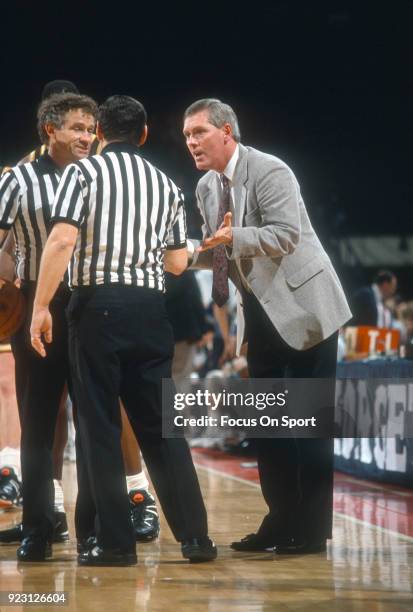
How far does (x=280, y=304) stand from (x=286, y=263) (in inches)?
5.9

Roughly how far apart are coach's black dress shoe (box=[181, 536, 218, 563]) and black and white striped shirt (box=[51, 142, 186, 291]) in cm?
83

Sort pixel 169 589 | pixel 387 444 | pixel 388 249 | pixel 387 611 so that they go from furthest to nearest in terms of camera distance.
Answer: pixel 388 249 < pixel 387 444 < pixel 169 589 < pixel 387 611

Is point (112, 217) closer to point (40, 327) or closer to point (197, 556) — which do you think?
point (40, 327)

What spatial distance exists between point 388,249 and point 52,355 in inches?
625

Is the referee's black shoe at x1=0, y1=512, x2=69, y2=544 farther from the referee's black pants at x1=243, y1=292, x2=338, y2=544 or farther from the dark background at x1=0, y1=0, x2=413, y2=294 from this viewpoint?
the dark background at x1=0, y1=0, x2=413, y2=294

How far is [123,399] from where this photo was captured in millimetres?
3496

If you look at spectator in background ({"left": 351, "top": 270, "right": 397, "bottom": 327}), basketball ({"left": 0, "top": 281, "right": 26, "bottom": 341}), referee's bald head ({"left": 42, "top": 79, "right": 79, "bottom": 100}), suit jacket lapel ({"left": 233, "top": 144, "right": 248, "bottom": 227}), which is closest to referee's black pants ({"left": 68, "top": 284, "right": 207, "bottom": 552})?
basketball ({"left": 0, "top": 281, "right": 26, "bottom": 341})

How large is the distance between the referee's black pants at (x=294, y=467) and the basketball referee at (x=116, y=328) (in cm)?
39

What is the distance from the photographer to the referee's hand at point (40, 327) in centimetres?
333

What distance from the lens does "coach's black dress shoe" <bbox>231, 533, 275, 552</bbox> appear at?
374cm

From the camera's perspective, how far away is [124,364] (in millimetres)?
3453

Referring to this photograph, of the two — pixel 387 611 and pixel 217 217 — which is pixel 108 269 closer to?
pixel 217 217

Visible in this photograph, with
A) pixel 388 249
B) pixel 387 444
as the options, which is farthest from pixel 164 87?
pixel 388 249

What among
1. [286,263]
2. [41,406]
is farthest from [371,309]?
[41,406]
